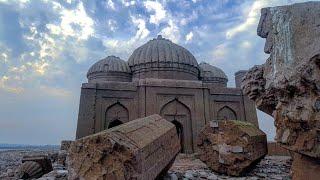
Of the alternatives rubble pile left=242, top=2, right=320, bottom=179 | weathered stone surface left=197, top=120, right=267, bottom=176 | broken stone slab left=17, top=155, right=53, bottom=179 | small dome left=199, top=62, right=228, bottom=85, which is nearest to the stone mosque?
small dome left=199, top=62, right=228, bottom=85

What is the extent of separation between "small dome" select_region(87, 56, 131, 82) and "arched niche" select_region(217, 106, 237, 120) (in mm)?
6381

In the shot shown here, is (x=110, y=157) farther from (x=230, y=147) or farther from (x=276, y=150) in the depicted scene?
(x=276, y=150)

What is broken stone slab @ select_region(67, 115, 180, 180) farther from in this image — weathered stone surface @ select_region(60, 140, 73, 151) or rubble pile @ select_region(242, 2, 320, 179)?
weathered stone surface @ select_region(60, 140, 73, 151)

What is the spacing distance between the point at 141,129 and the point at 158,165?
594mm

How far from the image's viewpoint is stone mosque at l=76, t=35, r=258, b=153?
13.3 metres

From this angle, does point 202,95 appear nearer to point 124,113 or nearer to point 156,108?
point 156,108

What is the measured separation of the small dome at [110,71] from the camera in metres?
16.5

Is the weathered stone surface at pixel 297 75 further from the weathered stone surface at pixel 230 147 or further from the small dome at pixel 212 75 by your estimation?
the small dome at pixel 212 75

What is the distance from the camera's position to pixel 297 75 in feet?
8.02

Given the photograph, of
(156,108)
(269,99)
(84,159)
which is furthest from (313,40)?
(156,108)

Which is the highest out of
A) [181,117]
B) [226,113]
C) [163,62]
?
[163,62]

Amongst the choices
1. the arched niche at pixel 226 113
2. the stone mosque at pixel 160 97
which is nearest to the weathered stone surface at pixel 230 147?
the stone mosque at pixel 160 97

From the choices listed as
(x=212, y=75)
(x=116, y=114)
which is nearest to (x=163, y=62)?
(x=116, y=114)

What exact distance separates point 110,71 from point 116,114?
4.05 metres
